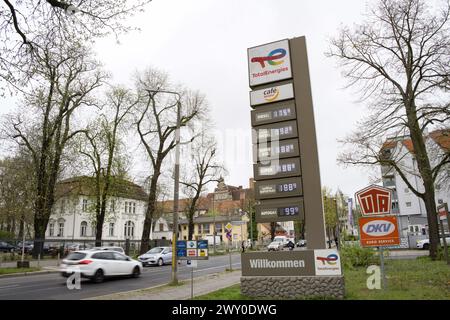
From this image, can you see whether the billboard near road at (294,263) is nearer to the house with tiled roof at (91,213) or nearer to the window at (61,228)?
the house with tiled roof at (91,213)

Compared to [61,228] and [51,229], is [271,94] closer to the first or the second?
[61,228]

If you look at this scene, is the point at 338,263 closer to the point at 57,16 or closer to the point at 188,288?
the point at 188,288

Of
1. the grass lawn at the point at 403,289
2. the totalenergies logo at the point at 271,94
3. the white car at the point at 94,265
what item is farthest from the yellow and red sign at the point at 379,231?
the white car at the point at 94,265

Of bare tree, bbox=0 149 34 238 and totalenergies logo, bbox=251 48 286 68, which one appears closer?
totalenergies logo, bbox=251 48 286 68

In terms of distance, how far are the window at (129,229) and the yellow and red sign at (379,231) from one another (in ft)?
209

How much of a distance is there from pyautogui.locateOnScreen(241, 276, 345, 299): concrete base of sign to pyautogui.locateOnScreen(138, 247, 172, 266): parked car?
21511mm

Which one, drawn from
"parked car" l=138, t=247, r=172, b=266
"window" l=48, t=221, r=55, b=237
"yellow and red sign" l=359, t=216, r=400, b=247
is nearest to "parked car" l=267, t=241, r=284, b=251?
"parked car" l=138, t=247, r=172, b=266

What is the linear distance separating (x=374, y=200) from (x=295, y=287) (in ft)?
11.5

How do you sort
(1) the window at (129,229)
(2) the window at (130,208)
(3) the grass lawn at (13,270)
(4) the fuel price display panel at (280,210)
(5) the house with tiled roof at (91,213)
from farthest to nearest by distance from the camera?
(2) the window at (130,208)
(1) the window at (129,229)
(5) the house with tiled roof at (91,213)
(3) the grass lawn at (13,270)
(4) the fuel price display panel at (280,210)

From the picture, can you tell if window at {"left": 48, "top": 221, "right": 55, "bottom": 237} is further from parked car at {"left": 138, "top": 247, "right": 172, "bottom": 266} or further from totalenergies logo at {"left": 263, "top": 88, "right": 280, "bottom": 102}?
totalenergies logo at {"left": 263, "top": 88, "right": 280, "bottom": 102}

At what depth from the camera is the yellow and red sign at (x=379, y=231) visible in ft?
34.0

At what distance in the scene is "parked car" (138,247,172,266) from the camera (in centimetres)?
3098

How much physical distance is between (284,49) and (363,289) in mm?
8364
